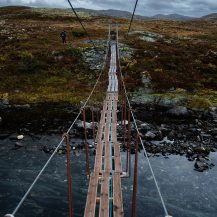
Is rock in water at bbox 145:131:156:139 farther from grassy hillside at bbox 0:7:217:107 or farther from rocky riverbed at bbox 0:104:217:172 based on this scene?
grassy hillside at bbox 0:7:217:107

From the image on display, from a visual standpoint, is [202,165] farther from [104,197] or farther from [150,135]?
[104,197]

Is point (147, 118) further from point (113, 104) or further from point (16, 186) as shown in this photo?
point (16, 186)

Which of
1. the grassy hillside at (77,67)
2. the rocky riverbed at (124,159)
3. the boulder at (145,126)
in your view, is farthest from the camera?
the grassy hillside at (77,67)

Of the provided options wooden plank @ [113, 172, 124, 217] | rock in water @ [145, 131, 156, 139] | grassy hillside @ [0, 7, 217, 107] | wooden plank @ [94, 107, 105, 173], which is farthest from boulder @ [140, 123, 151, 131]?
wooden plank @ [113, 172, 124, 217]

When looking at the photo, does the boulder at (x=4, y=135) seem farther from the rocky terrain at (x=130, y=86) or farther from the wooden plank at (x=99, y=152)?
the wooden plank at (x=99, y=152)

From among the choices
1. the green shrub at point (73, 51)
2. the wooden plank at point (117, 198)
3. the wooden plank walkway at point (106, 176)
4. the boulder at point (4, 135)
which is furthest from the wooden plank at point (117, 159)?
the green shrub at point (73, 51)
